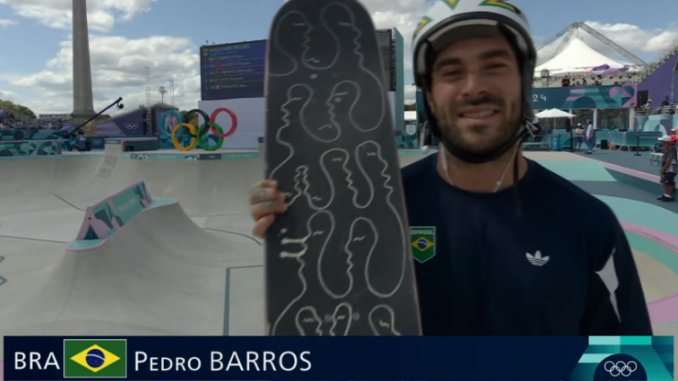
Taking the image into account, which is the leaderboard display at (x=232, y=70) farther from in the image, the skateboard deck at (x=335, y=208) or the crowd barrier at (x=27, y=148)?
the skateboard deck at (x=335, y=208)

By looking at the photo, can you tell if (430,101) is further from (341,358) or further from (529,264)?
(341,358)

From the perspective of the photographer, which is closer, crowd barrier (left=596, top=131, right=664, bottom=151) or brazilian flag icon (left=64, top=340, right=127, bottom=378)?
brazilian flag icon (left=64, top=340, right=127, bottom=378)

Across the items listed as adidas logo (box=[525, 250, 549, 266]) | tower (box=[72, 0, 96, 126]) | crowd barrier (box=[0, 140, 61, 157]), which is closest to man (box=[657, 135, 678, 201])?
adidas logo (box=[525, 250, 549, 266])

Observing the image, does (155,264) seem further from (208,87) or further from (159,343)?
(208,87)

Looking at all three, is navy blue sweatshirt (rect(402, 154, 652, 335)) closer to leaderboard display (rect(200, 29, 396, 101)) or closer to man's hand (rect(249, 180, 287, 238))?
man's hand (rect(249, 180, 287, 238))

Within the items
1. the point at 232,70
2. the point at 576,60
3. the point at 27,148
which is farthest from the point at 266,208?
the point at 576,60

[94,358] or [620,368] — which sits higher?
[620,368]

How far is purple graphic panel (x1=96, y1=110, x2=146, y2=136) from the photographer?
A: 42219mm

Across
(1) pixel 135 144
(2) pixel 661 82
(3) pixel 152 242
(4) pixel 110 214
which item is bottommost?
(3) pixel 152 242

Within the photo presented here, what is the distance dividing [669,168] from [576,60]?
115 feet

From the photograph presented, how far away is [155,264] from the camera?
6379 millimetres

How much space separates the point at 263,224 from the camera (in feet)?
5.76

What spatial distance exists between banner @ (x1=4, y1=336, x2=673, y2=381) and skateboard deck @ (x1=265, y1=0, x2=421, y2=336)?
0.15 m

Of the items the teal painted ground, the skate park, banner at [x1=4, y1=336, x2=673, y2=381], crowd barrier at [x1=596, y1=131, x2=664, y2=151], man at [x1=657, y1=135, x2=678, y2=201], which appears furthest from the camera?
crowd barrier at [x1=596, y1=131, x2=664, y2=151]
